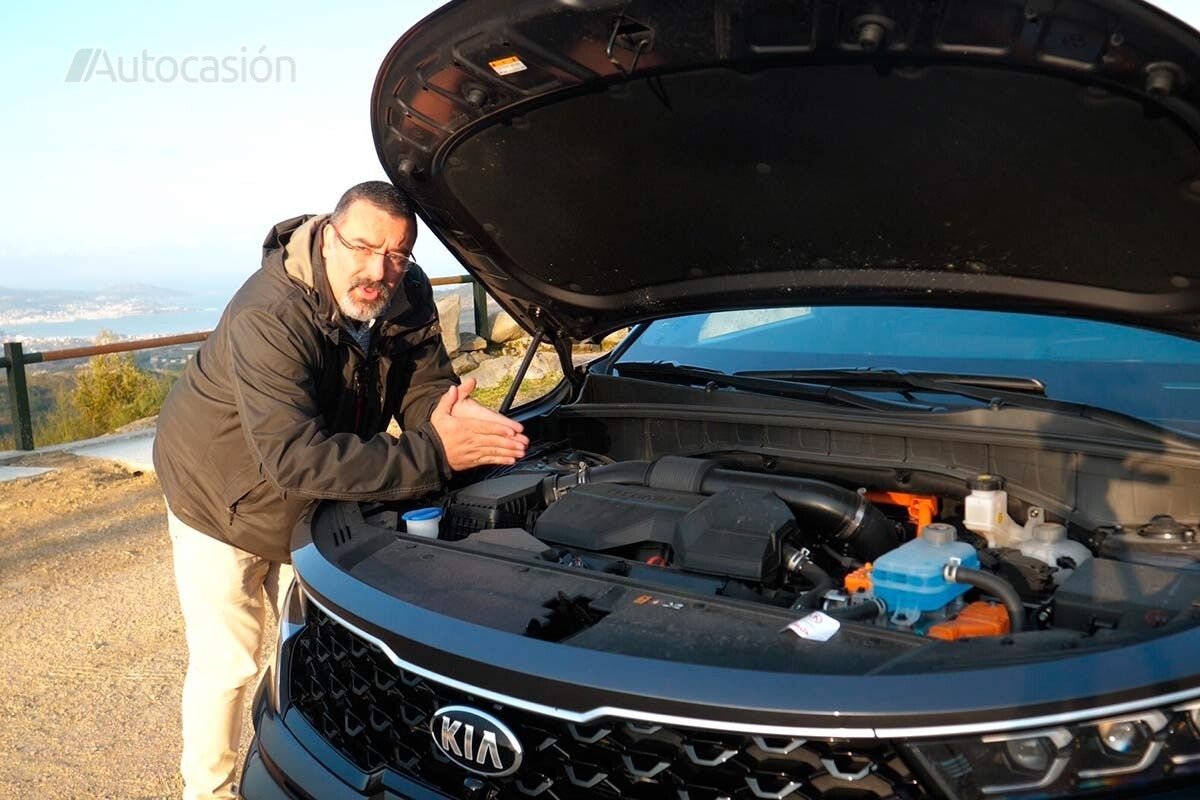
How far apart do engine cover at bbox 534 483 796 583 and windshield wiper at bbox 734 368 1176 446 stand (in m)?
0.61

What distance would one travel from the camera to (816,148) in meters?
2.53

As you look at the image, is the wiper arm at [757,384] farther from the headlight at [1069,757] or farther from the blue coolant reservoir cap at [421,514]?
the headlight at [1069,757]

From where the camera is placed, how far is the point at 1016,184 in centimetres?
242

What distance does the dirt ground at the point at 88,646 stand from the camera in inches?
140

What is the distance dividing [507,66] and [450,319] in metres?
9.57

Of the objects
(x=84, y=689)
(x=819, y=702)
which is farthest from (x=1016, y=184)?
(x=84, y=689)

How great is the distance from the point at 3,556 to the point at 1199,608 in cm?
606

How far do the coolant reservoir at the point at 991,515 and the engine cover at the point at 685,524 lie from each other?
42 centimetres

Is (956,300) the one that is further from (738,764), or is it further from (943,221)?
(738,764)

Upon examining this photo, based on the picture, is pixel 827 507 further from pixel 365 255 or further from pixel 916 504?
pixel 365 255

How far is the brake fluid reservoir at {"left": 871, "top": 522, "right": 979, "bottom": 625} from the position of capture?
2051 mm

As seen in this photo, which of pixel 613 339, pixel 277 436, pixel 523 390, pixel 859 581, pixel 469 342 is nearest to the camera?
pixel 859 581

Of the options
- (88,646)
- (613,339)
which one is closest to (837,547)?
(88,646)

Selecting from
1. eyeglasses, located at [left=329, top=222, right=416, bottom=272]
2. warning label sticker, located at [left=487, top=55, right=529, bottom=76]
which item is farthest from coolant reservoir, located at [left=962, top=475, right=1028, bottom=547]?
eyeglasses, located at [left=329, top=222, right=416, bottom=272]
